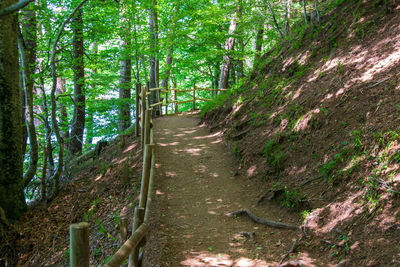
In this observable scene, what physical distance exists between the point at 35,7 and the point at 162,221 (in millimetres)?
5111

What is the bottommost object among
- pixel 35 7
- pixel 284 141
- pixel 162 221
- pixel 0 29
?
pixel 162 221

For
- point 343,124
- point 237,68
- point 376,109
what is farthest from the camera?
point 237,68

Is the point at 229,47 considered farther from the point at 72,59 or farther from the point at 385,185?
the point at 385,185

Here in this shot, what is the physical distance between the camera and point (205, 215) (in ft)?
18.3

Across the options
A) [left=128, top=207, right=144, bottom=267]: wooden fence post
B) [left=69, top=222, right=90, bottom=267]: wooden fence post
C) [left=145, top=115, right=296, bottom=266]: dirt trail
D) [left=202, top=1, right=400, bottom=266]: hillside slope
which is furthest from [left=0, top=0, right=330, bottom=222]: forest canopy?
[left=145, top=115, right=296, bottom=266]: dirt trail

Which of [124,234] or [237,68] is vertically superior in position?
[237,68]

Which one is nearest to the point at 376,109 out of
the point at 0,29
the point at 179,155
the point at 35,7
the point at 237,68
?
the point at 179,155

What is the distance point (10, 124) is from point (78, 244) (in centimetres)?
563

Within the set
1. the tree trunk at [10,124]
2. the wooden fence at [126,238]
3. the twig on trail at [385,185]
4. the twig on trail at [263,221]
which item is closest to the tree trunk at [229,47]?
the tree trunk at [10,124]

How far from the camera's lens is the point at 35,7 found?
20.4ft

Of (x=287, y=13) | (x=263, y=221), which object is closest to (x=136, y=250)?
(x=263, y=221)

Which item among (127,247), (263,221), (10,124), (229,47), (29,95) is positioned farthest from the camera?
(229,47)

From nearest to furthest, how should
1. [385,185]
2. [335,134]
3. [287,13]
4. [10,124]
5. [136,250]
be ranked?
1. [136,250]
2. [385,185]
3. [335,134]
4. [10,124]
5. [287,13]

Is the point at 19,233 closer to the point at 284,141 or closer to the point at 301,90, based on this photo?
the point at 284,141
